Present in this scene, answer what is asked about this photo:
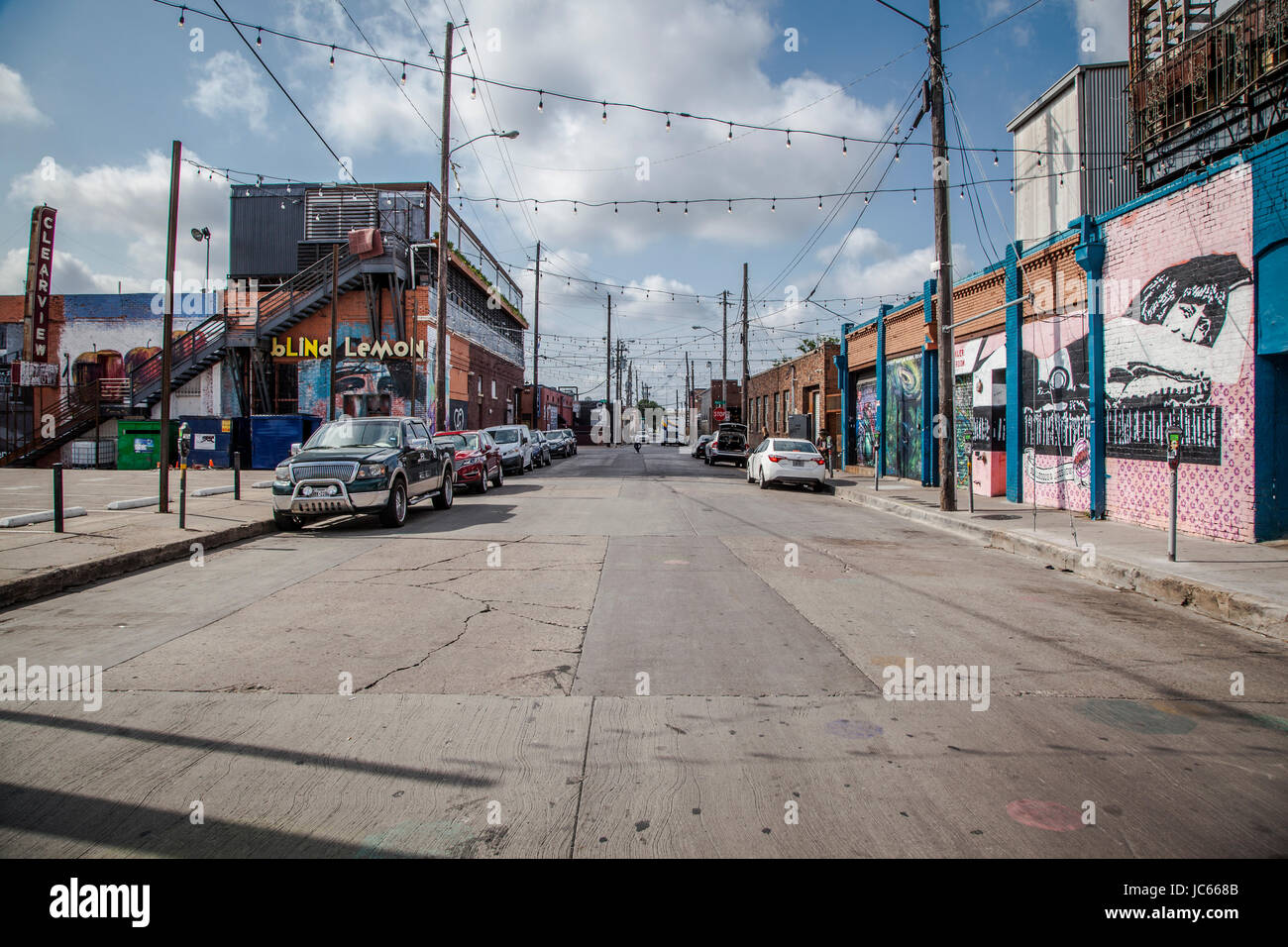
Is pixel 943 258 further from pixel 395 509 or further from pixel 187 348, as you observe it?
pixel 187 348

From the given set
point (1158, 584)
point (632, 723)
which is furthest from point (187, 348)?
point (1158, 584)

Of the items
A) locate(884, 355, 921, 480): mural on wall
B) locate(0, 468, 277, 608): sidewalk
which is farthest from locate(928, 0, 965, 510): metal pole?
locate(0, 468, 277, 608): sidewalk

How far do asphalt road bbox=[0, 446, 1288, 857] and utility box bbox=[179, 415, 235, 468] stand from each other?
67.1ft

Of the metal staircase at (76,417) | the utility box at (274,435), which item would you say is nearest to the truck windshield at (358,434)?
the utility box at (274,435)

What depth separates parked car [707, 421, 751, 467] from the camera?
3606cm

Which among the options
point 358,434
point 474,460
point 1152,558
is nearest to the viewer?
point 1152,558

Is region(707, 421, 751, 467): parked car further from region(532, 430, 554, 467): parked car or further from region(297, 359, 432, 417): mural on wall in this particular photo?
region(297, 359, 432, 417): mural on wall

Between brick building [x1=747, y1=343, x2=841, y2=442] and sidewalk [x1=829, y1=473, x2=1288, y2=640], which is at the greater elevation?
brick building [x1=747, y1=343, x2=841, y2=442]

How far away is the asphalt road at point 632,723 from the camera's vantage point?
3.04 meters

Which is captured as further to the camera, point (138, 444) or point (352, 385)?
point (352, 385)

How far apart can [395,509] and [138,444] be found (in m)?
18.9

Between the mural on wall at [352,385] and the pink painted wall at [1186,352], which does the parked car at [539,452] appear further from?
the pink painted wall at [1186,352]

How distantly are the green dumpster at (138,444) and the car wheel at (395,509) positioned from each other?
1754 cm

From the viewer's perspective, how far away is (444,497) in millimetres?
15664
